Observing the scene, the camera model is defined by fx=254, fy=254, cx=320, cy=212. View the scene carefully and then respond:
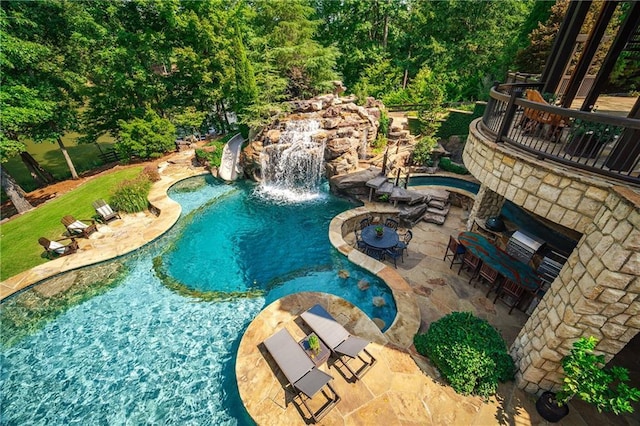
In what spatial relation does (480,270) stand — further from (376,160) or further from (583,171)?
(376,160)

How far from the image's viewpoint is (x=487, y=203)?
994 cm

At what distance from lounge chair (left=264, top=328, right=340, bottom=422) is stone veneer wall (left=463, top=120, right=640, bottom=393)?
4512 mm

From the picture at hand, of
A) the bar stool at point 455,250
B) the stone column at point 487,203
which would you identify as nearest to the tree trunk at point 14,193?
the bar stool at point 455,250

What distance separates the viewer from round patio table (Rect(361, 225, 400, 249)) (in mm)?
9883

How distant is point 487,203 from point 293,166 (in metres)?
11.0

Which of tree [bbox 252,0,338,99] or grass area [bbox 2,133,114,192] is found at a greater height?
tree [bbox 252,0,338,99]

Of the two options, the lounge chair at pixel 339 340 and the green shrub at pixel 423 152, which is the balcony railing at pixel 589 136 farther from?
the green shrub at pixel 423 152

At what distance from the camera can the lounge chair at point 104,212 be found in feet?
44.0

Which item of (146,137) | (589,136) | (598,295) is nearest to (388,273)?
(598,295)

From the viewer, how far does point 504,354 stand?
605 centimetres

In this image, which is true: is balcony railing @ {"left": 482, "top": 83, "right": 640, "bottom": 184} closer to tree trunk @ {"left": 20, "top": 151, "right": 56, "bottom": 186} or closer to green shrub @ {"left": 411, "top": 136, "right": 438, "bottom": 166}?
green shrub @ {"left": 411, "top": 136, "right": 438, "bottom": 166}

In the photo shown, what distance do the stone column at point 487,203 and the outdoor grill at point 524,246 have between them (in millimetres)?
2274

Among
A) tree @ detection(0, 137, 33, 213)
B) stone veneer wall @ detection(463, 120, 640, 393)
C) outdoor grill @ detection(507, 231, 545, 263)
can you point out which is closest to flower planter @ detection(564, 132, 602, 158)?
stone veneer wall @ detection(463, 120, 640, 393)

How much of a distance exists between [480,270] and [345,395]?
18.7 ft
